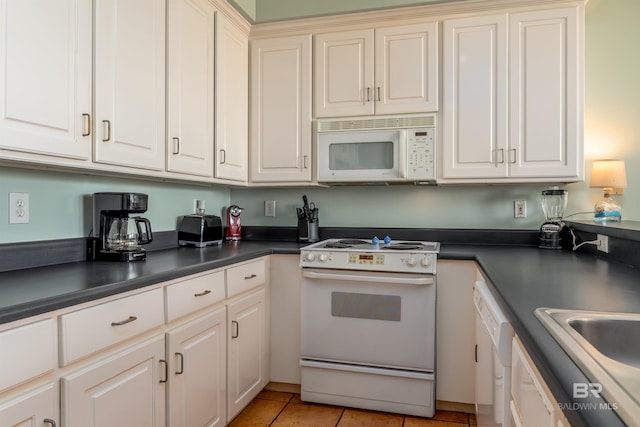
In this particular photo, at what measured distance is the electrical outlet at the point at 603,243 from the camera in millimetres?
2049

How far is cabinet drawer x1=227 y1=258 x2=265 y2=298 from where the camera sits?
81.2 inches

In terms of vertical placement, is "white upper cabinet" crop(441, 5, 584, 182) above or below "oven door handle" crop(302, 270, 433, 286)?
above

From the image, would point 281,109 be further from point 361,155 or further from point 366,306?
point 366,306

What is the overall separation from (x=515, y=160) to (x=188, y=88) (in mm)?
1879

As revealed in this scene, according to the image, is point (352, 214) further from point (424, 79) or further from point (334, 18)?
point (334, 18)

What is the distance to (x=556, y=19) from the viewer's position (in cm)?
238

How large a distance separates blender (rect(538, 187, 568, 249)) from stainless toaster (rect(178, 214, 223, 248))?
204cm

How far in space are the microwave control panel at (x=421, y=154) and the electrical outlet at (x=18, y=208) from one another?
76.0 inches

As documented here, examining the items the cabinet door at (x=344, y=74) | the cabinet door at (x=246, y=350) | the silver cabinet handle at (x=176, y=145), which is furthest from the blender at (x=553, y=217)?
the silver cabinet handle at (x=176, y=145)

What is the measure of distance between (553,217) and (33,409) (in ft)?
9.06

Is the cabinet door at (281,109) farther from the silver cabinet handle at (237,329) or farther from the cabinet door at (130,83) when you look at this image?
the silver cabinet handle at (237,329)

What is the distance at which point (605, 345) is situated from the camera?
0.98 meters

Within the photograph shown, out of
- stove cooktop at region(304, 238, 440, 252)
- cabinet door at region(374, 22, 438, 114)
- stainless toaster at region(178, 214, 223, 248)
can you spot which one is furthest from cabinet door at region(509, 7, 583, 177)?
stainless toaster at region(178, 214, 223, 248)

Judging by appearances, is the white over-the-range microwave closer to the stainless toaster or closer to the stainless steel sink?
the stainless toaster
